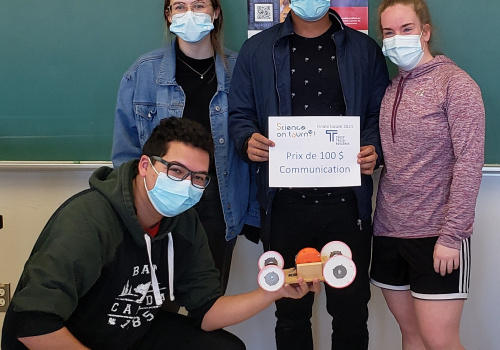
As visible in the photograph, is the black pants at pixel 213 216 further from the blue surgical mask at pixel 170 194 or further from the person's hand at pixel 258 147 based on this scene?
the blue surgical mask at pixel 170 194

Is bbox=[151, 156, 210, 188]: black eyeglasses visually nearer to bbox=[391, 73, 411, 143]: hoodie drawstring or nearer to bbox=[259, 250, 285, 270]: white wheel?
bbox=[259, 250, 285, 270]: white wheel

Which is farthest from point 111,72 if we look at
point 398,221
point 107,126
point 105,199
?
point 398,221

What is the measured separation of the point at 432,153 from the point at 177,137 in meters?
0.90

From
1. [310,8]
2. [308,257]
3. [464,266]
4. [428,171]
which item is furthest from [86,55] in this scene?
[464,266]

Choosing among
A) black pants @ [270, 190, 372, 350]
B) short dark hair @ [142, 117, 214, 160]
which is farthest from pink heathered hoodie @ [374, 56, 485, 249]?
short dark hair @ [142, 117, 214, 160]

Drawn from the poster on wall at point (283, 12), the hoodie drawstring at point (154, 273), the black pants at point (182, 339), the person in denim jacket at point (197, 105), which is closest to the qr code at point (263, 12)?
the poster on wall at point (283, 12)

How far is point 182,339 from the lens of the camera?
181 centimetres

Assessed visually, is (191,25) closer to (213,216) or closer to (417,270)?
(213,216)

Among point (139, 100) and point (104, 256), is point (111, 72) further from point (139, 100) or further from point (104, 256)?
point (104, 256)

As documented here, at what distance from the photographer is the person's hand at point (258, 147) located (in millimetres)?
1978

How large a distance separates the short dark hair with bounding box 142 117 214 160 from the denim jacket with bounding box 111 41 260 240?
1.61 feet

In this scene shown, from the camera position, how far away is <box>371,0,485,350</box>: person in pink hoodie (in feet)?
5.92

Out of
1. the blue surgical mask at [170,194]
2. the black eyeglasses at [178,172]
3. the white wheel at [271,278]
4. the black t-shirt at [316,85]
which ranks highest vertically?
the black t-shirt at [316,85]

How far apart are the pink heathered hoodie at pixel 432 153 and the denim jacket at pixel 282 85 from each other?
0.07m
